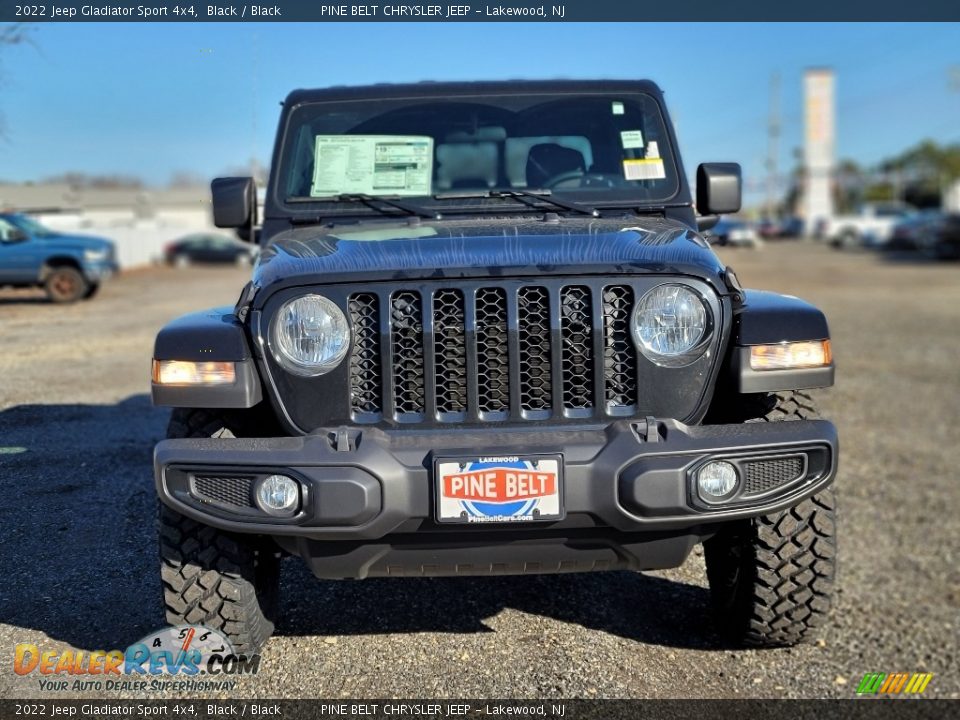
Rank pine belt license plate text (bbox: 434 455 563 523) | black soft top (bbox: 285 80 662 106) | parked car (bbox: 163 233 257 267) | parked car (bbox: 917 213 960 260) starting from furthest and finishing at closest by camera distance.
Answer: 1. parked car (bbox: 163 233 257 267)
2. parked car (bbox: 917 213 960 260)
3. black soft top (bbox: 285 80 662 106)
4. pine belt license plate text (bbox: 434 455 563 523)

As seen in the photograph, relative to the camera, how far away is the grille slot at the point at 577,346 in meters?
3.38

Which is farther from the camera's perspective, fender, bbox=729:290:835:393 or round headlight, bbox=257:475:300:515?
fender, bbox=729:290:835:393

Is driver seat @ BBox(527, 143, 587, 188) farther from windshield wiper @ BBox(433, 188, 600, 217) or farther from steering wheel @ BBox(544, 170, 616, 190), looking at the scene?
windshield wiper @ BBox(433, 188, 600, 217)

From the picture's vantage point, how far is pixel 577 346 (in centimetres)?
339

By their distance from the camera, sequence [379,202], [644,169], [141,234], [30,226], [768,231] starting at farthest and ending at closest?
[768,231]
[141,234]
[30,226]
[644,169]
[379,202]

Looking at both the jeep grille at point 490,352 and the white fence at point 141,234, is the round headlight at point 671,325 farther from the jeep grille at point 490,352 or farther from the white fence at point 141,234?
the white fence at point 141,234

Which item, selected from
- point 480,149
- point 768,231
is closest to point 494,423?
point 480,149

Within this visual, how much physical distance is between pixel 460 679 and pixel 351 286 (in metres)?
1.47

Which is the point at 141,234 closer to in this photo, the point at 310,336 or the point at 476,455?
the point at 310,336

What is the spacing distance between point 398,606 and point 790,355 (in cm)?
197

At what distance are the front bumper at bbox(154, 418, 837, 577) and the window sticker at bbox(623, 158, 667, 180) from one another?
1643mm

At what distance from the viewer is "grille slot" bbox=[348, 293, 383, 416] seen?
11.0ft

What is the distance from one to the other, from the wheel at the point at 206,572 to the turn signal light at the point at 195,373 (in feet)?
0.75

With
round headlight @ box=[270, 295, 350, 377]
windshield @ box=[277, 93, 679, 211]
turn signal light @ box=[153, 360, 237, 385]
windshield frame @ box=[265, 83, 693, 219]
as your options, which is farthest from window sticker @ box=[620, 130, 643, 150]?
turn signal light @ box=[153, 360, 237, 385]
